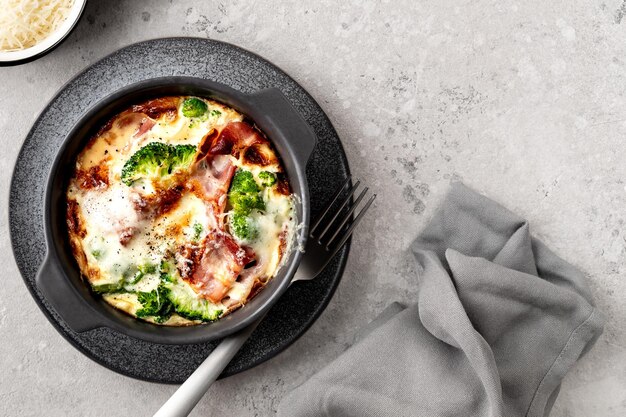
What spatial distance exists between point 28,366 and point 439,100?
2075 millimetres

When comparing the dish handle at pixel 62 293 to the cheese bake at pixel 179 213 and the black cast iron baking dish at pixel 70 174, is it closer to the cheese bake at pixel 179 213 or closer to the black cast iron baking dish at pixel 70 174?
the black cast iron baking dish at pixel 70 174

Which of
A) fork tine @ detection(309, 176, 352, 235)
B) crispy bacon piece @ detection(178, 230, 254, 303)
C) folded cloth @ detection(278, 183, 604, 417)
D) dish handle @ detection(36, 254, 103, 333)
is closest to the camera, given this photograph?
dish handle @ detection(36, 254, 103, 333)

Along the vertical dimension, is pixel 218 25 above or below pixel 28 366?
above

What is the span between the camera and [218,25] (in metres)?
2.77

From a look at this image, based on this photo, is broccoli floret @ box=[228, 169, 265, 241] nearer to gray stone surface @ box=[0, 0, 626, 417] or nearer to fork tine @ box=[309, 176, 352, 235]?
fork tine @ box=[309, 176, 352, 235]

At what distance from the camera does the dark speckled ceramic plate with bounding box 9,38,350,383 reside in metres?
2.51

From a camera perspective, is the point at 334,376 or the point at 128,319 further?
the point at 334,376

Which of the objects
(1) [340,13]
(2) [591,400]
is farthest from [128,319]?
(2) [591,400]

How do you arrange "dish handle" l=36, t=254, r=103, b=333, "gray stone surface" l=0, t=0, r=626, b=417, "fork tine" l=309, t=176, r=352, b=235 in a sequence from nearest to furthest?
"dish handle" l=36, t=254, r=103, b=333
"fork tine" l=309, t=176, r=352, b=235
"gray stone surface" l=0, t=0, r=626, b=417

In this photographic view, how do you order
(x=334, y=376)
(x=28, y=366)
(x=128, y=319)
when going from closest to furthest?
1. (x=128, y=319)
2. (x=334, y=376)
3. (x=28, y=366)

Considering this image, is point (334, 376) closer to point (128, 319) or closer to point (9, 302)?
point (128, 319)

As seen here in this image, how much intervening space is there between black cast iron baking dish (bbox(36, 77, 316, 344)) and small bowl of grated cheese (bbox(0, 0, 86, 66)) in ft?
1.79

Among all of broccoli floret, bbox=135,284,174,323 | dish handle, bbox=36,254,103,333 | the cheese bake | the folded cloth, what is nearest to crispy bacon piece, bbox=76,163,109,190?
the cheese bake

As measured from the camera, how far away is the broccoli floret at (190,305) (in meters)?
2.29
